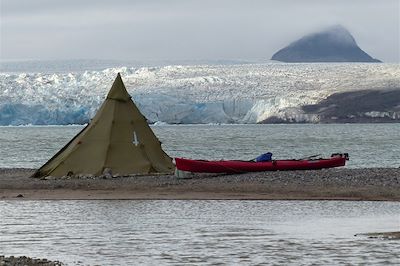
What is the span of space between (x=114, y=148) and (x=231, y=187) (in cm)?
594

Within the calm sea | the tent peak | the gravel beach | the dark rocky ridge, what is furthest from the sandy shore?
the dark rocky ridge

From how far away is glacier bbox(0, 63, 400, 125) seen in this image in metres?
123

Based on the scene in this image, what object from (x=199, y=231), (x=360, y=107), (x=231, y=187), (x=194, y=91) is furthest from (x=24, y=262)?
(x=360, y=107)

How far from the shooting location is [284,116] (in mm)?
142375

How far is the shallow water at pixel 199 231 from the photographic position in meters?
16.2

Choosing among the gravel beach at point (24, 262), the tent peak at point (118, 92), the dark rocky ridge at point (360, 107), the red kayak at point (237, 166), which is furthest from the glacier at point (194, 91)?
the gravel beach at point (24, 262)

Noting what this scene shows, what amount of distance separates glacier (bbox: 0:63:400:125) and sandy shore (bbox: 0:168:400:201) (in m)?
87.6

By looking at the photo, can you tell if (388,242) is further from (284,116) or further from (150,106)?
(284,116)

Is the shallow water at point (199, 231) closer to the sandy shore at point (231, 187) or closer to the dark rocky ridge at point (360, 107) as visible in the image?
the sandy shore at point (231, 187)

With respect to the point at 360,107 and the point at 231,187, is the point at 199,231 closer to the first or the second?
the point at 231,187

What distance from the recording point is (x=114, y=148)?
111 feet

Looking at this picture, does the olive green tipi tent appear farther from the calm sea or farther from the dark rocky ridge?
the dark rocky ridge

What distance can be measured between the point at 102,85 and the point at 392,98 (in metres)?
60.1

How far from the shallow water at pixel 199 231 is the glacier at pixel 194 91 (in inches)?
3716
